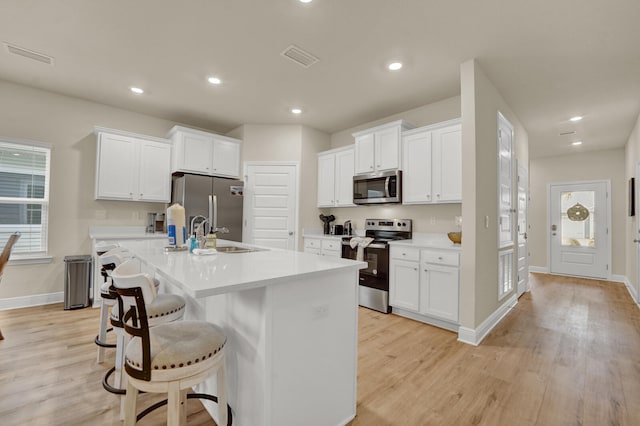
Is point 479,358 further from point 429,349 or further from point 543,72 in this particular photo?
point 543,72

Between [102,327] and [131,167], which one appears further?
[131,167]

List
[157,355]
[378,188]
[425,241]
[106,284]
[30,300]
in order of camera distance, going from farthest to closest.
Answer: [378,188] → [425,241] → [30,300] → [106,284] → [157,355]

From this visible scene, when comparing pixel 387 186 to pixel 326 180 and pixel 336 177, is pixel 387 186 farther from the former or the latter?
pixel 326 180

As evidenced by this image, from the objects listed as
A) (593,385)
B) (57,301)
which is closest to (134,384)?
(593,385)

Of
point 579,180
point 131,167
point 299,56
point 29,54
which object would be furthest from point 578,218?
point 29,54

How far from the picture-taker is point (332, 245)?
4.34 metres

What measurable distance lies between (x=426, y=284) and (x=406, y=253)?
410 millimetres

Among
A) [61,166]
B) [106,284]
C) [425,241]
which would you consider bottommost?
[106,284]

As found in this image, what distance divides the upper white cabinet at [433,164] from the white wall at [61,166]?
4.10 metres

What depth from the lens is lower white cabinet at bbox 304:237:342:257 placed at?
13.9 feet

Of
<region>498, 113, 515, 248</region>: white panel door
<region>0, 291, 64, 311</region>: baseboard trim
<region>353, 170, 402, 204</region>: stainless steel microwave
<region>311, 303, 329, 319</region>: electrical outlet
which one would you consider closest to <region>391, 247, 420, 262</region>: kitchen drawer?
<region>353, 170, 402, 204</region>: stainless steel microwave

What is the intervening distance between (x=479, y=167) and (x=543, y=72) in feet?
4.15

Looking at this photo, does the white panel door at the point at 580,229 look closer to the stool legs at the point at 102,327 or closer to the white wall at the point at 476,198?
the white wall at the point at 476,198

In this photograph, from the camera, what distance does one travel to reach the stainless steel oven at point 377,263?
11.9 ft
